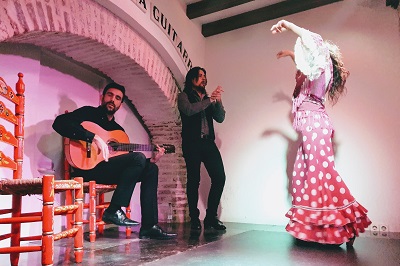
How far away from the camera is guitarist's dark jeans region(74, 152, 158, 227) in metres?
2.57

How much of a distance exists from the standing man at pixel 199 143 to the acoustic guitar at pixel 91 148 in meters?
0.66

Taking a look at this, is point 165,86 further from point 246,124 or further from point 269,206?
point 269,206

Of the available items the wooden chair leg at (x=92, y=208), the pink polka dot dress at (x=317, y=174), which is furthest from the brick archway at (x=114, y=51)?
the pink polka dot dress at (x=317, y=174)

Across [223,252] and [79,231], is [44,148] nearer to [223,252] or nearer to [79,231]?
[79,231]

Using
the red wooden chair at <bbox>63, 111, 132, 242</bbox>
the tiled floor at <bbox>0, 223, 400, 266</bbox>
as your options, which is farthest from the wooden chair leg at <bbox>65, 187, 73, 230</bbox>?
the tiled floor at <bbox>0, 223, 400, 266</bbox>

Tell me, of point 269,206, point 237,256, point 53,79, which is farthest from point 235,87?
point 237,256

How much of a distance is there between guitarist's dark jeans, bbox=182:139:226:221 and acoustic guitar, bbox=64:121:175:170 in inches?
25.7

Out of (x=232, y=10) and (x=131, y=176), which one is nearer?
(x=131, y=176)

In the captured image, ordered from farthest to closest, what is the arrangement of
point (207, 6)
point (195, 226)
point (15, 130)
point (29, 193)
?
point (207, 6) → point (195, 226) → point (15, 130) → point (29, 193)

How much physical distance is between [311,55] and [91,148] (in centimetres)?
162

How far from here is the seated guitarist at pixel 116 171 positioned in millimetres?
2510

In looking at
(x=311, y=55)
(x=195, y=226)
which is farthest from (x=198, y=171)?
(x=311, y=55)

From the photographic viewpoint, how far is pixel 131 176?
2.58 m

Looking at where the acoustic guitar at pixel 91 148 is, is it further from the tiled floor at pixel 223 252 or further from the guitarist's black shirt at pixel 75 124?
the tiled floor at pixel 223 252
